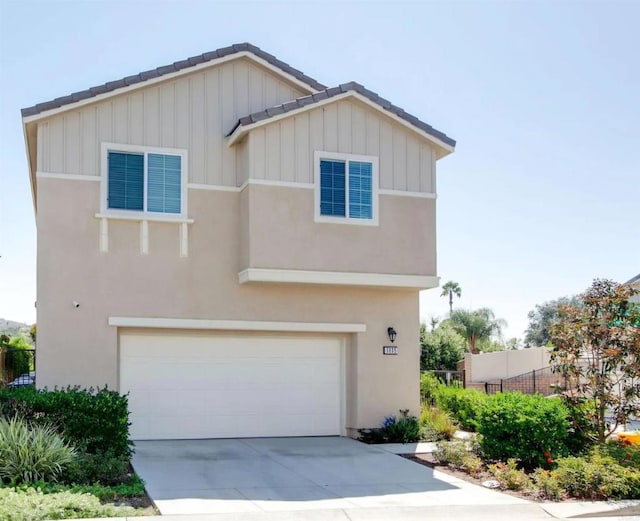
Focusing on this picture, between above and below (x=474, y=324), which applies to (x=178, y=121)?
above

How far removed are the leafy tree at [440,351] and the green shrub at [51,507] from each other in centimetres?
2249

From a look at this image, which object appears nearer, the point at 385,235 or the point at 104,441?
the point at 104,441

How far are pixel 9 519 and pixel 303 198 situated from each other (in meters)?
9.21

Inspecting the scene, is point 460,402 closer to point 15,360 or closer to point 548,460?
point 548,460

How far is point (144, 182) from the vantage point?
638 inches

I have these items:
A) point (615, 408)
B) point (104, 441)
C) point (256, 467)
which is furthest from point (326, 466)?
point (615, 408)

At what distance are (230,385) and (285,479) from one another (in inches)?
191

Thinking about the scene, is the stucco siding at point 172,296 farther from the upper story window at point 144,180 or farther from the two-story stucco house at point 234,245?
the upper story window at point 144,180

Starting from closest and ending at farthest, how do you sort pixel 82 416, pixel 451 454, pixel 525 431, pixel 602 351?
pixel 82 416, pixel 525 431, pixel 451 454, pixel 602 351

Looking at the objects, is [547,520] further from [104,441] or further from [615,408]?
[104,441]

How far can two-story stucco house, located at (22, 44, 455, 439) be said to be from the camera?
15.6m

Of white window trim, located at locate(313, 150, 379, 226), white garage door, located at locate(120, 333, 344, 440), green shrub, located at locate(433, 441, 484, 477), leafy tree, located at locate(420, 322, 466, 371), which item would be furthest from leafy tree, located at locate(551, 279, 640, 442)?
leafy tree, located at locate(420, 322, 466, 371)

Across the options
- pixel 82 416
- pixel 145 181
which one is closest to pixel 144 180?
pixel 145 181

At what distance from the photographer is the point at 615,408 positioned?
14281 millimetres
